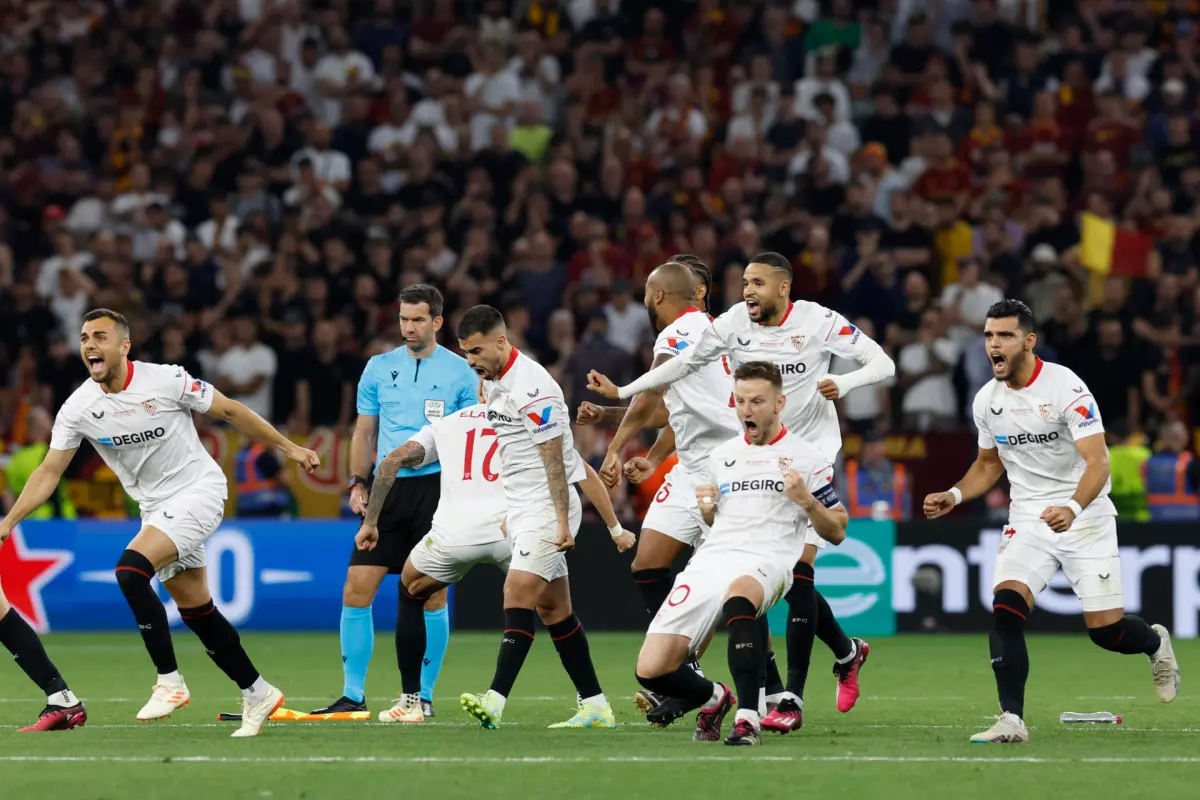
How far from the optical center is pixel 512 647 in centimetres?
1015

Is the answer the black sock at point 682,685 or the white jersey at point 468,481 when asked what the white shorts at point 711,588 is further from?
the white jersey at point 468,481

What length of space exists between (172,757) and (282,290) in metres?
12.6

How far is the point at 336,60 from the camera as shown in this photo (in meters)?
24.2

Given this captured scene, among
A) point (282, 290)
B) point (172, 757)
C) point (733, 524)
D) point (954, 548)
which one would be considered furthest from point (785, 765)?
point (282, 290)

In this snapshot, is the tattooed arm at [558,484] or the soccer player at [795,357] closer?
the tattooed arm at [558,484]

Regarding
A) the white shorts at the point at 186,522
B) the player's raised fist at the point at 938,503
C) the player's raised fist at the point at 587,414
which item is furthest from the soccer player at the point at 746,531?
the white shorts at the point at 186,522

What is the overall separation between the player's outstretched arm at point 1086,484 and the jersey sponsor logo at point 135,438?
4.88 m

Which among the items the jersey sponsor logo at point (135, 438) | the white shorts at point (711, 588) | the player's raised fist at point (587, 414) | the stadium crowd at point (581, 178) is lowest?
the white shorts at point (711, 588)

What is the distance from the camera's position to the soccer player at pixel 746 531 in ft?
30.6

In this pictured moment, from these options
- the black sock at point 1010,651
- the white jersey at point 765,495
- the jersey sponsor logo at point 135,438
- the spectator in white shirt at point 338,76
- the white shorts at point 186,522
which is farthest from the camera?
the spectator in white shirt at point 338,76

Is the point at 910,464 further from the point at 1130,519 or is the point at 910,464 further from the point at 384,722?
the point at 384,722

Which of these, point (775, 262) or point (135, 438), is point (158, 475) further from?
point (775, 262)

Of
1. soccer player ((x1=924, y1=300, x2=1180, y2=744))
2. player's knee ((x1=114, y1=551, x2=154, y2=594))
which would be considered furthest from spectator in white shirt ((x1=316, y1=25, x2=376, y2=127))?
soccer player ((x1=924, y1=300, x2=1180, y2=744))

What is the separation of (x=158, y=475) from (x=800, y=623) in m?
3.71
